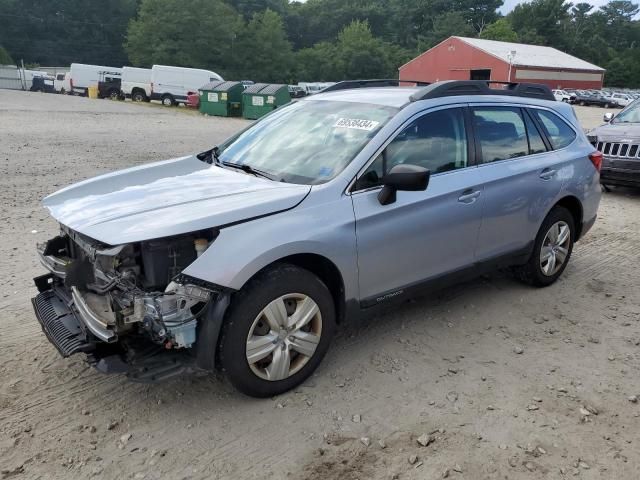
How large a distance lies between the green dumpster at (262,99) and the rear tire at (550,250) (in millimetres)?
21260

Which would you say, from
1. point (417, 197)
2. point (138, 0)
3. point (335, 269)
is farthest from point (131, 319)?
point (138, 0)

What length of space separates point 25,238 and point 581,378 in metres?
5.50

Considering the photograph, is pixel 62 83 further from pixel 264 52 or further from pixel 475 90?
pixel 475 90

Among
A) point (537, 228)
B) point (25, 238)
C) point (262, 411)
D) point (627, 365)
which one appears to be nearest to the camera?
point (262, 411)

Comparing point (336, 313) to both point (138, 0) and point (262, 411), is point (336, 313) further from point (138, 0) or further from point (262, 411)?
point (138, 0)

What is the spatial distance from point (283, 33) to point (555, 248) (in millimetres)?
74912

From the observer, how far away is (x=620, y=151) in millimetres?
9086

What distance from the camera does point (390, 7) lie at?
107938 millimetres

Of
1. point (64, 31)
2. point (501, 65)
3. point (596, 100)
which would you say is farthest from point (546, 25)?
point (64, 31)

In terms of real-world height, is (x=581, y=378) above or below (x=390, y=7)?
below

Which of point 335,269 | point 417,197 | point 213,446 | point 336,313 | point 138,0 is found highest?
point 138,0

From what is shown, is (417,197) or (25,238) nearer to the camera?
(417,197)

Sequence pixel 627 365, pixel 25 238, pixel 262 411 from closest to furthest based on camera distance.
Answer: pixel 262 411 → pixel 627 365 → pixel 25 238

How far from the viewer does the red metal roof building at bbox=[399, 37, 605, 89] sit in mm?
55312
